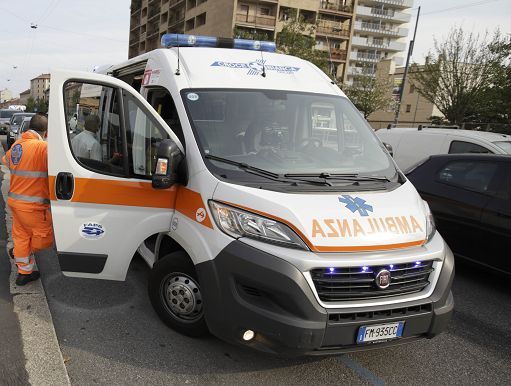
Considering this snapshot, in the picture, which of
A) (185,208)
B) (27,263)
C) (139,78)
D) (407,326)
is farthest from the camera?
(139,78)

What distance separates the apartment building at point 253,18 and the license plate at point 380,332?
115ft

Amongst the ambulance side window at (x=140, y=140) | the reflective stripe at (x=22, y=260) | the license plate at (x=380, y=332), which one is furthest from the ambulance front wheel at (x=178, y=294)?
the reflective stripe at (x=22, y=260)

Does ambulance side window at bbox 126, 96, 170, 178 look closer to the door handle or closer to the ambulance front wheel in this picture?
the door handle

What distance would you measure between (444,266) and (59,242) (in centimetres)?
285

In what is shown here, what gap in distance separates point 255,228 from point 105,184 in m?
1.38

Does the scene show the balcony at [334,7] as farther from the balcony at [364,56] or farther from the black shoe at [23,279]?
the black shoe at [23,279]

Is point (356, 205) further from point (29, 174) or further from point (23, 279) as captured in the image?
point (23, 279)

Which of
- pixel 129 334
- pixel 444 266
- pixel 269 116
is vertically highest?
pixel 269 116

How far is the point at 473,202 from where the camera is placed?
519 centimetres

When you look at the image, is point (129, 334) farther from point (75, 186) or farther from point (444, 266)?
point (444, 266)

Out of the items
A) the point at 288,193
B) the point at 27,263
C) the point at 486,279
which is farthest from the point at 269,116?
the point at 486,279

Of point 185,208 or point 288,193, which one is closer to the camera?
point 288,193

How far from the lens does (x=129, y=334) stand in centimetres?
354

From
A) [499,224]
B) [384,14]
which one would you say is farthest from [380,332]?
[384,14]
